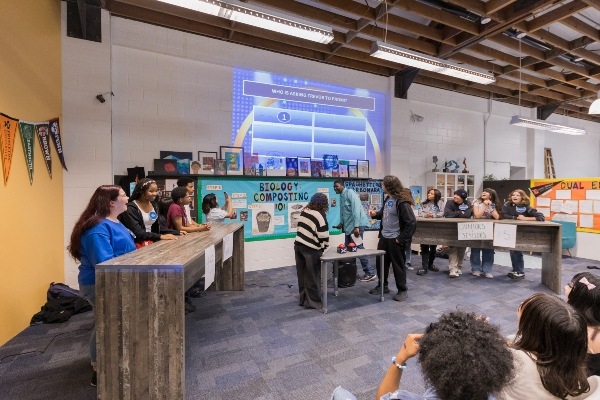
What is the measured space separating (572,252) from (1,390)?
8.36 m

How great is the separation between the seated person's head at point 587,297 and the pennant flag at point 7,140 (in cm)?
406

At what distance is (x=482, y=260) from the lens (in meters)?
4.80

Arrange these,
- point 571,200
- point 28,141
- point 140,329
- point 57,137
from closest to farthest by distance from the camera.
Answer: point 140,329
point 28,141
point 57,137
point 571,200

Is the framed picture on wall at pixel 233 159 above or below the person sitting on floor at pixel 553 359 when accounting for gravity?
above

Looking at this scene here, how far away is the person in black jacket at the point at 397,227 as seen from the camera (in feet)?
11.9

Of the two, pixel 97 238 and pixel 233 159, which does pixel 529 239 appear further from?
pixel 97 238

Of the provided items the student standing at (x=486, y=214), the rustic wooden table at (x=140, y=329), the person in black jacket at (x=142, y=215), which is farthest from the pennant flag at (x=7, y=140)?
the student standing at (x=486, y=214)

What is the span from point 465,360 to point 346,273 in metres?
3.43

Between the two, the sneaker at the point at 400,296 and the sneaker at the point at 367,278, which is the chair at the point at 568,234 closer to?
the sneaker at the point at 367,278

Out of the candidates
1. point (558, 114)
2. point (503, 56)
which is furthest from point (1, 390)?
point (558, 114)

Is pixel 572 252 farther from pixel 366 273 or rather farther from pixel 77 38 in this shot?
pixel 77 38

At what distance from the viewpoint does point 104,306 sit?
165 cm

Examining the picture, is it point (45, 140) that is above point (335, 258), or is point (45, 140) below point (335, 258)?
above

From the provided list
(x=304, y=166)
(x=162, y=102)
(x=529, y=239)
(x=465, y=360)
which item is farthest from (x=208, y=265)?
(x=529, y=239)
